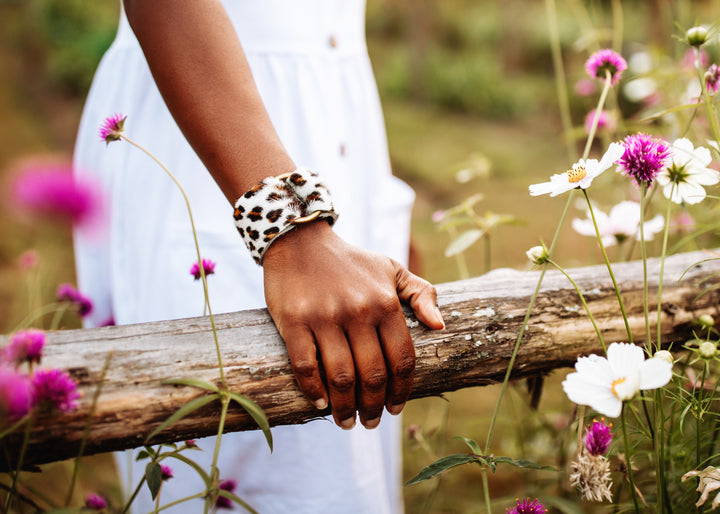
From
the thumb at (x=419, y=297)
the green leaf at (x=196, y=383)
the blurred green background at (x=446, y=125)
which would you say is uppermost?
the blurred green background at (x=446, y=125)

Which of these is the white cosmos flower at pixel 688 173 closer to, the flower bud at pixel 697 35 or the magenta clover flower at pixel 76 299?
the flower bud at pixel 697 35

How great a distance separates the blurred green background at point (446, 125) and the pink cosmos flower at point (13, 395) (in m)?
0.69

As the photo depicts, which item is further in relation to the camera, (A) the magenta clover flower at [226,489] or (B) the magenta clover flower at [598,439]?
(A) the magenta clover flower at [226,489]

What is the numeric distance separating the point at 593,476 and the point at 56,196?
513 mm

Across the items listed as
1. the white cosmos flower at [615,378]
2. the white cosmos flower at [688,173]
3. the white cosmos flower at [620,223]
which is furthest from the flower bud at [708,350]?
the white cosmos flower at [620,223]

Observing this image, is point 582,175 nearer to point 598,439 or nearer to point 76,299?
point 598,439

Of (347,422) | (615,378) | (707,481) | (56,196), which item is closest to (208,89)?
(56,196)

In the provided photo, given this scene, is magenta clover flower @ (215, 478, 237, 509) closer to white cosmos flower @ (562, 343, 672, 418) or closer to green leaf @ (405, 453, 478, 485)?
green leaf @ (405, 453, 478, 485)

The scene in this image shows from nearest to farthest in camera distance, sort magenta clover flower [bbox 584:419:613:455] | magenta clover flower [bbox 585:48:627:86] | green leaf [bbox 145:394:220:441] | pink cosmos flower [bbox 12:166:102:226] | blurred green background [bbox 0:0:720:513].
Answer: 1. pink cosmos flower [bbox 12:166:102:226]
2. green leaf [bbox 145:394:220:441]
3. magenta clover flower [bbox 584:419:613:455]
4. magenta clover flower [bbox 585:48:627:86]
5. blurred green background [bbox 0:0:720:513]

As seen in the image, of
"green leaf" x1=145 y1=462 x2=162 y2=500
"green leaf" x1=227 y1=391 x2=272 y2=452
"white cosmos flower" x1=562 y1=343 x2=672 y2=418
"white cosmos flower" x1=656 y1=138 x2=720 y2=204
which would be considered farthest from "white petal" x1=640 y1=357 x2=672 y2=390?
"green leaf" x1=145 y1=462 x2=162 y2=500

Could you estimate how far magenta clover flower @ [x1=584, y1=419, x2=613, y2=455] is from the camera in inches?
21.6

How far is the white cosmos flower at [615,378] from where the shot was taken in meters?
0.44

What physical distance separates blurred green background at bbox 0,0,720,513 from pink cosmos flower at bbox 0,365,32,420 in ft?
2.28

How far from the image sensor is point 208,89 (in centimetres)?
58
